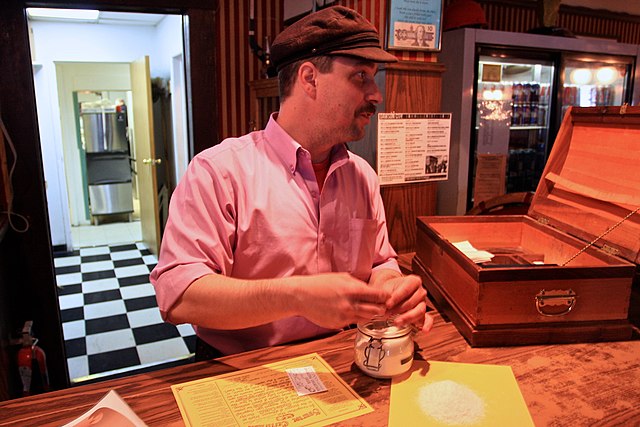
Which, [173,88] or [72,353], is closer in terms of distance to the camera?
[72,353]

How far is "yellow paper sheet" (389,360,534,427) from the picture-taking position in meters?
0.96

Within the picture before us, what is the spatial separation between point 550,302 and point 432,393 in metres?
0.46

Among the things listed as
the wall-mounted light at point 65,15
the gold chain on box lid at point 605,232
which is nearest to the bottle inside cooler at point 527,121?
the gold chain on box lid at point 605,232

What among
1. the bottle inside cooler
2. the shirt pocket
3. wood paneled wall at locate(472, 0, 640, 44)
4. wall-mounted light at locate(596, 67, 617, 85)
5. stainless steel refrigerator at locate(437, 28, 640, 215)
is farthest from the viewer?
wood paneled wall at locate(472, 0, 640, 44)

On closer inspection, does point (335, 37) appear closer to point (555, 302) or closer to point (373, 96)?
point (373, 96)

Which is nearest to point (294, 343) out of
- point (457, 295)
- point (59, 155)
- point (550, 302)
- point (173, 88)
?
point (457, 295)

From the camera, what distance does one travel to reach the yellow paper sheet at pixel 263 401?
952 millimetres

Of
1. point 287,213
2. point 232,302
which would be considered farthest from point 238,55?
point 232,302

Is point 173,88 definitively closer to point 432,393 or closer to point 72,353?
point 72,353

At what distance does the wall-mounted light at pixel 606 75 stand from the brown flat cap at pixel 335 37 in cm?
411

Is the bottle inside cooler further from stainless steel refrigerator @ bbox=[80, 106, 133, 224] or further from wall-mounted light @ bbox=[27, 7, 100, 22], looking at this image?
stainless steel refrigerator @ bbox=[80, 106, 133, 224]

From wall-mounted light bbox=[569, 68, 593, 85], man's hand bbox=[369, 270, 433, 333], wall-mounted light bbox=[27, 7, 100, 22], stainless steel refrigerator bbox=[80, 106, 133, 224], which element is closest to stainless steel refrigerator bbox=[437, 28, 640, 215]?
wall-mounted light bbox=[569, 68, 593, 85]

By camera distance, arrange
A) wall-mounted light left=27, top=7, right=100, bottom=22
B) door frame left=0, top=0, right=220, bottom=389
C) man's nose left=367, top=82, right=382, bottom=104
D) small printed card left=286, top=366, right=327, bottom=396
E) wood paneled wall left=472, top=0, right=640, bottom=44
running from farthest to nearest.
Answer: wall-mounted light left=27, top=7, right=100, bottom=22, wood paneled wall left=472, top=0, right=640, bottom=44, door frame left=0, top=0, right=220, bottom=389, man's nose left=367, top=82, right=382, bottom=104, small printed card left=286, top=366, right=327, bottom=396

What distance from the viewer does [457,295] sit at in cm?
142
